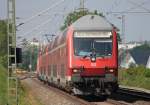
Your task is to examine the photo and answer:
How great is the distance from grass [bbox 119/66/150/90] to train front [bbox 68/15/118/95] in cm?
2464

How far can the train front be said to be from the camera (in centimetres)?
2778

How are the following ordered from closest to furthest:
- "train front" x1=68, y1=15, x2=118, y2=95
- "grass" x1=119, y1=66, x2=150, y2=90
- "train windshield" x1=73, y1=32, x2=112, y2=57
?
"train front" x1=68, y1=15, x2=118, y2=95 → "train windshield" x1=73, y1=32, x2=112, y2=57 → "grass" x1=119, y1=66, x2=150, y2=90

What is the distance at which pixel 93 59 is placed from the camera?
27.9m

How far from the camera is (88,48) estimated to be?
27953mm

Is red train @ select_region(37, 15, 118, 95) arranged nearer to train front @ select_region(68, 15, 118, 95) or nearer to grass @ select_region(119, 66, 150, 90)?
train front @ select_region(68, 15, 118, 95)

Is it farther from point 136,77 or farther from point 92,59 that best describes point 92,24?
point 136,77

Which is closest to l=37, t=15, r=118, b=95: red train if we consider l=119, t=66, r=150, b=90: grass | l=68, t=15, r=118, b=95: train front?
l=68, t=15, r=118, b=95: train front

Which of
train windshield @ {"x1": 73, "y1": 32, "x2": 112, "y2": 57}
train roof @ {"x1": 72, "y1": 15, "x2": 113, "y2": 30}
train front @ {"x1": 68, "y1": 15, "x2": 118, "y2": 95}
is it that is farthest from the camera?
train roof @ {"x1": 72, "y1": 15, "x2": 113, "y2": 30}

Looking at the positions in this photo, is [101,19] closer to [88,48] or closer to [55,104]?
[88,48]

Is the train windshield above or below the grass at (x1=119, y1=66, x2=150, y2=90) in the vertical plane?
above

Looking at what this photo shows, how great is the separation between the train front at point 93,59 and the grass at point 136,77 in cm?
2464

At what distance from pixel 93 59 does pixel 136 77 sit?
33281mm

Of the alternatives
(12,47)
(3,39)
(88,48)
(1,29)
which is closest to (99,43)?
(88,48)

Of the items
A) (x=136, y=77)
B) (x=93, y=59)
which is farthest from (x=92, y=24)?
(x=136, y=77)
